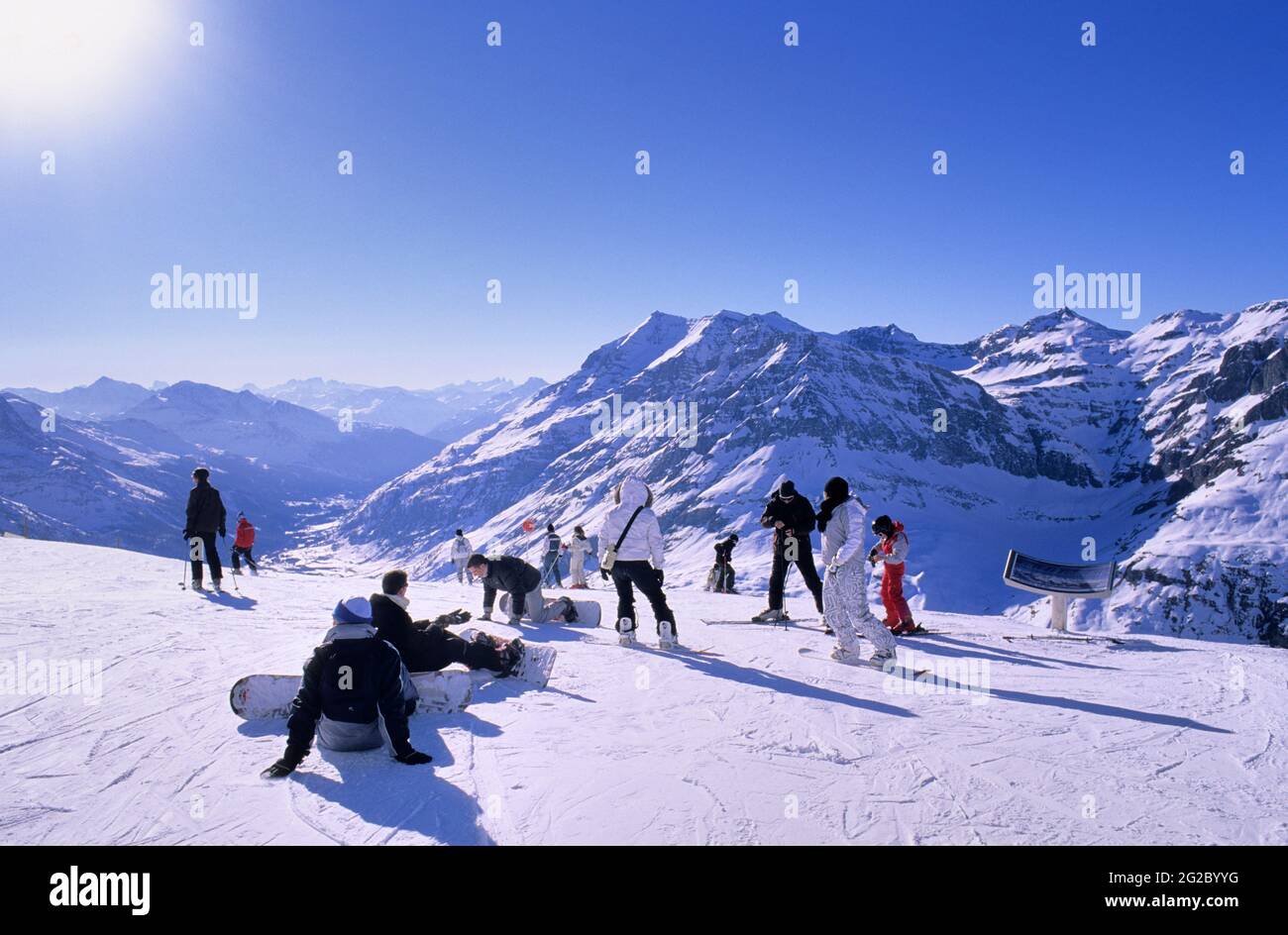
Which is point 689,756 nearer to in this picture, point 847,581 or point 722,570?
point 847,581

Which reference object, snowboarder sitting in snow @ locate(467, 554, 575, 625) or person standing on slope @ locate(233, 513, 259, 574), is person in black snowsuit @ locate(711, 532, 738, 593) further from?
person standing on slope @ locate(233, 513, 259, 574)

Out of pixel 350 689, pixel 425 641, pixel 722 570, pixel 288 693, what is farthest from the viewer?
pixel 722 570

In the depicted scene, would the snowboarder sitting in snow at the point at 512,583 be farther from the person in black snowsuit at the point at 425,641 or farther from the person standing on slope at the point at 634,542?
the person in black snowsuit at the point at 425,641

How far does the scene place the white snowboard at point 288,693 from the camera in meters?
7.21

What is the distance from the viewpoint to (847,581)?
33.2ft

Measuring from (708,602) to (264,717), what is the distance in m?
12.7

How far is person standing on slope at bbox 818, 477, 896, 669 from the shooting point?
9.98 meters

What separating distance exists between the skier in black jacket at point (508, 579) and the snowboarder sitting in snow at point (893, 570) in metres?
6.35

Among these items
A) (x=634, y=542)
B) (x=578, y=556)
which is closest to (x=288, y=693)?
(x=634, y=542)

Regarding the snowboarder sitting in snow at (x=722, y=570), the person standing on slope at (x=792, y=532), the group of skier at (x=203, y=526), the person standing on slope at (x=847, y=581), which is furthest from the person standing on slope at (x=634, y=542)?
the snowboarder sitting in snow at (x=722, y=570)

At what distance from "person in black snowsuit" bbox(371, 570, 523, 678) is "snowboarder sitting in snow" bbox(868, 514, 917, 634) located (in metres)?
6.34

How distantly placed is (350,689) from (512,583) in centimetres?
717

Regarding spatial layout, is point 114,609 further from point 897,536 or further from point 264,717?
point 897,536

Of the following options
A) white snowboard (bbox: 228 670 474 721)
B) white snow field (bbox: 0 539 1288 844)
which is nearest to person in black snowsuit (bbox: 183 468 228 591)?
white snow field (bbox: 0 539 1288 844)
